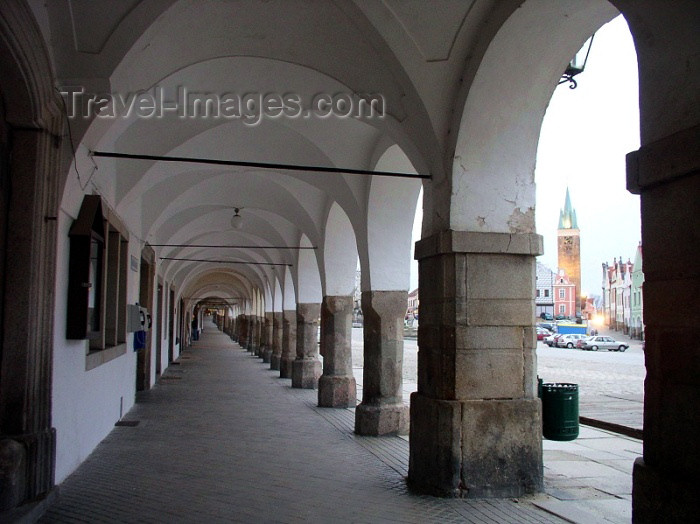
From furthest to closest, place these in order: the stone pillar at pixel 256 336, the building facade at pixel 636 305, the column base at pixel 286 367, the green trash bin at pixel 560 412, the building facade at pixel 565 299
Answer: the building facade at pixel 565 299 → the building facade at pixel 636 305 → the stone pillar at pixel 256 336 → the column base at pixel 286 367 → the green trash bin at pixel 560 412

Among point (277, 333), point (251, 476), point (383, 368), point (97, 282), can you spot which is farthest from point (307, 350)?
point (251, 476)

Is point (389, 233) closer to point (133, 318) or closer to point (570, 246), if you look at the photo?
point (133, 318)

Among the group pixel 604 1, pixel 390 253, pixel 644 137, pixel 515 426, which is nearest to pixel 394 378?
pixel 390 253

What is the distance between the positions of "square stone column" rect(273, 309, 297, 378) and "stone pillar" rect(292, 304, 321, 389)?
2492 millimetres

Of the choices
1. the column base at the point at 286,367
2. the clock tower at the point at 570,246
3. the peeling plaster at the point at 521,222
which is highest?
the clock tower at the point at 570,246

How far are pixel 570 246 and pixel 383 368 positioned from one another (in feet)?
294

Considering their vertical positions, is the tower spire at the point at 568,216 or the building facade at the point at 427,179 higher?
the tower spire at the point at 568,216

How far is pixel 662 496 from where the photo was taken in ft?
9.59

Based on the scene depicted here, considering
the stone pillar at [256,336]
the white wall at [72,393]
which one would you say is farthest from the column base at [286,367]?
the stone pillar at [256,336]

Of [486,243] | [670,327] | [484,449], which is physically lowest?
[484,449]

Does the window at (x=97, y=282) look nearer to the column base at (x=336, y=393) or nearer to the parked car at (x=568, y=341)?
the column base at (x=336, y=393)

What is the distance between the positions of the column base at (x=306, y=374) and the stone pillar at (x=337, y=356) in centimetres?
257

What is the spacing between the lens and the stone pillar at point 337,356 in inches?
441

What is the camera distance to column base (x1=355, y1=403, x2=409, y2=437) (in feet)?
27.4
